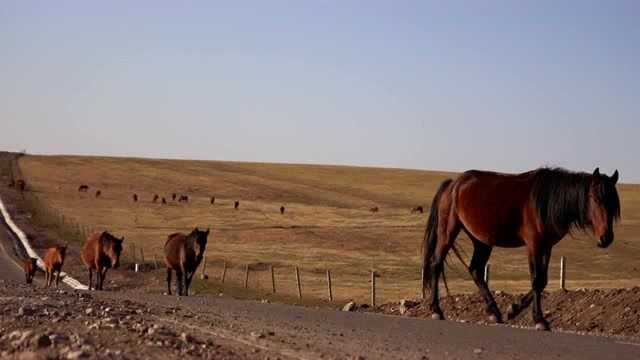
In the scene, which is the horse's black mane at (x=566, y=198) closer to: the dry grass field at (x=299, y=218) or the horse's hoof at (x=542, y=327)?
the horse's hoof at (x=542, y=327)

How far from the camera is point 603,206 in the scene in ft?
52.7

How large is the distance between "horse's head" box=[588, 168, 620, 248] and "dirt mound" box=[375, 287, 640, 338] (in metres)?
1.82

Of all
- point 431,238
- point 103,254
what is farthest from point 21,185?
point 431,238

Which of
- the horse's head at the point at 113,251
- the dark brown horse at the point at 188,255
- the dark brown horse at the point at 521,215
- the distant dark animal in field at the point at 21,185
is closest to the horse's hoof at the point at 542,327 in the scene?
the dark brown horse at the point at 521,215

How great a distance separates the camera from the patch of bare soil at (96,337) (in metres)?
10.5

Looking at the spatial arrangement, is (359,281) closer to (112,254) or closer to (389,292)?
(389,292)

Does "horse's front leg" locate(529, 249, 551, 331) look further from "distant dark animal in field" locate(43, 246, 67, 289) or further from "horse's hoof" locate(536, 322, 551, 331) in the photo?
"distant dark animal in field" locate(43, 246, 67, 289)

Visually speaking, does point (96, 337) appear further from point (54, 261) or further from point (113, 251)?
point (54, 261)

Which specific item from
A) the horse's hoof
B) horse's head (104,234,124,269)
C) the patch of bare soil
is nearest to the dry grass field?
horse's head (104,234,124,269)

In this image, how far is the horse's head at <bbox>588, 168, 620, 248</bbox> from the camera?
52.6ft

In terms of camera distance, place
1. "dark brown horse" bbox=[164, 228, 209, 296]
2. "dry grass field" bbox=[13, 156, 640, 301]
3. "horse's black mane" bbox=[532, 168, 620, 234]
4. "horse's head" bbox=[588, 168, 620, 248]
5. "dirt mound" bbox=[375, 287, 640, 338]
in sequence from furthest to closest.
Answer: "dry grass field" bbox=[13, 156, 640, 301], "dark brown horse" bbox=[164, 228, 209, 296], "dirt mound" bbox=[375, 287, 640, 338], "horse's black mane" bbox=[532, 168, 620, 234], "horse's head" bbox=[588, 168, 620, 248]

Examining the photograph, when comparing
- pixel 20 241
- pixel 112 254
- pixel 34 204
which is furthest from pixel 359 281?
pixel 34 204

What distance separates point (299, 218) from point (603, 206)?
66355mm

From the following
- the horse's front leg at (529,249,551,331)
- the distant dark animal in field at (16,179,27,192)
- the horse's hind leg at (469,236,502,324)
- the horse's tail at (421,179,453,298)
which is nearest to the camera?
the horse's front leg at (529,249,551,331)
